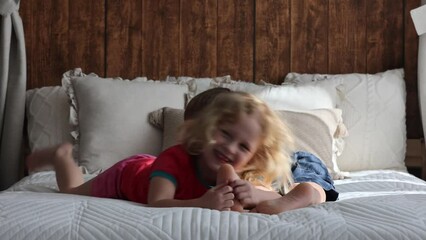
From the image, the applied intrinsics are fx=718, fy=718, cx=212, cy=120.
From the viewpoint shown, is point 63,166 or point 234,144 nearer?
point 234,144

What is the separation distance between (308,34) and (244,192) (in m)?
1.66

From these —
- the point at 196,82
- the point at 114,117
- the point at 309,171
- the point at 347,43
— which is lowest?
the point at 309,171

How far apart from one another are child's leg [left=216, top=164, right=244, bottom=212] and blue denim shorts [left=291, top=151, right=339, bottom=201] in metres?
0.42

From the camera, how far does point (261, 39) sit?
3027 millimetres

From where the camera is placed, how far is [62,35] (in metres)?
3.00

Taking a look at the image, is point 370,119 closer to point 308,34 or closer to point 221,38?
point 308,34

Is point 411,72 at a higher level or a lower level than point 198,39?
lower

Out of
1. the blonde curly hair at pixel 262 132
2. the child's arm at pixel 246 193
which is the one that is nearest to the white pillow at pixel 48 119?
the blonde curly hair at pixel 262 132

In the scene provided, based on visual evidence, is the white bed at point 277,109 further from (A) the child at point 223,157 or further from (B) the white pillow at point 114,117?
(A) the child at point 223,157

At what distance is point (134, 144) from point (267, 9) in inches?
33.6

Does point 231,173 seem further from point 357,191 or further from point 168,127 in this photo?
point 168,127

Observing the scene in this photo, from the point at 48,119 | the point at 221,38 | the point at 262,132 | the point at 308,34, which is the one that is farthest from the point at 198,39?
the point at 262,132

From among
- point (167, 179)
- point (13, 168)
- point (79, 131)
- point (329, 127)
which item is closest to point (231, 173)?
point (167, 179)

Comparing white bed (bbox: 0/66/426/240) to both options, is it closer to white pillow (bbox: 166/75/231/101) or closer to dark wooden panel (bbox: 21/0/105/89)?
white pillow (bbox: 166/75/231/101)
